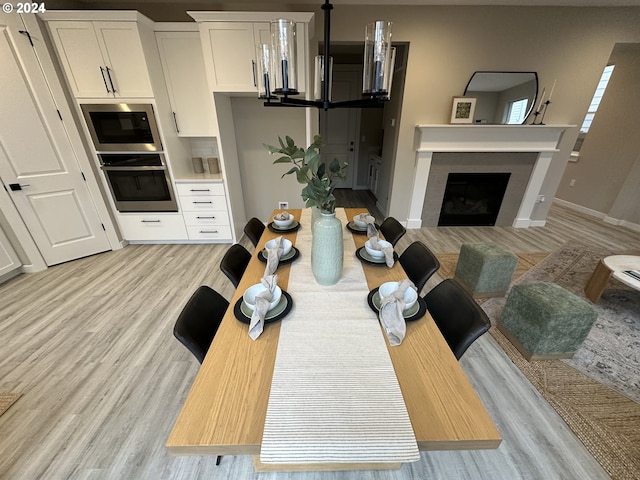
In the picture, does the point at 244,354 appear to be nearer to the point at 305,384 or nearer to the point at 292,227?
the point at 305,384

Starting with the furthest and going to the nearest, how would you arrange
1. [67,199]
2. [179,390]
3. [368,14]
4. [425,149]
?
[425,149]
[368,14]
[67,199]
[179,390]

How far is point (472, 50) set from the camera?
3.11 metres

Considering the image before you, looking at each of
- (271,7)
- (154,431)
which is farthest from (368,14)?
(154,431)

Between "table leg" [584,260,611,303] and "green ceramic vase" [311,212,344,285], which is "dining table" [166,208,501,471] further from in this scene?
"table leg" [584,260,611,303]

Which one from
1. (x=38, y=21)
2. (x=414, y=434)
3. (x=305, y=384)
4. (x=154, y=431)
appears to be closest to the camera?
(x=414, y=434)

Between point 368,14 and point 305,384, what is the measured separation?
12.4 feet

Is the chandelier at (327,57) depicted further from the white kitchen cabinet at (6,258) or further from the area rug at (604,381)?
Result: the white kitchen cabinet at (6,258)

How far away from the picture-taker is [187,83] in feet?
9.10

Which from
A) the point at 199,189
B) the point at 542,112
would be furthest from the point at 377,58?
the point at 542,112

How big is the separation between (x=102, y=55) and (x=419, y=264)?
3.45 m

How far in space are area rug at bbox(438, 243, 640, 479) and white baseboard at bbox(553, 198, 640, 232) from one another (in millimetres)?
2346

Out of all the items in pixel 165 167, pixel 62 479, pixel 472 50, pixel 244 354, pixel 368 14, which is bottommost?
pixel 62 479

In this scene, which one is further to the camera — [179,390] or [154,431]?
[179,390]

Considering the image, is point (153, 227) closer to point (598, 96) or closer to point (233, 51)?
point (233, 51)
